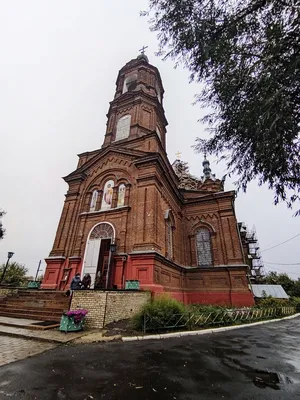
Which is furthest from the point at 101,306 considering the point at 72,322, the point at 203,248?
the point at 203,248

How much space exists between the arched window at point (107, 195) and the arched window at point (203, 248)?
356 inches

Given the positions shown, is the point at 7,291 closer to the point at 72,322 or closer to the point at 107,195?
the point at 72,322

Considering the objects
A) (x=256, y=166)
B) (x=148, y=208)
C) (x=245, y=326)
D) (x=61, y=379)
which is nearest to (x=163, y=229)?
(x=148, y=208)

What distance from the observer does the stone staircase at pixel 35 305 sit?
9215 mm

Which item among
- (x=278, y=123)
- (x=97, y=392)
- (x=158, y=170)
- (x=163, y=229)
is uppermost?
(x=158, y=170)

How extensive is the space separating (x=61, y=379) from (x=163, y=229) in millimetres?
10738

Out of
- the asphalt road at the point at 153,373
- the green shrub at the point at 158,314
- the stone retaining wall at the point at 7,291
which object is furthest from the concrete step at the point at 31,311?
the asphalt road at the point at 153,373

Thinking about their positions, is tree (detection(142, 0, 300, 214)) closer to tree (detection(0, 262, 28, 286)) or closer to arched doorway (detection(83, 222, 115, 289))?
arched doorway (detection(83, 222, 115, 289))

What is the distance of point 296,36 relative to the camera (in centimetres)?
425

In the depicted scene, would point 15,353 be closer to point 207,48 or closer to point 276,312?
point 207,48

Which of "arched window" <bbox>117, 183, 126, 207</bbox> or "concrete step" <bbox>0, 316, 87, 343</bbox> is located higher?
"arched window" <bbox>117, 183, 126, 207</bbox>

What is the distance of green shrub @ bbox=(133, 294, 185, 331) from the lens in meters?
7.50

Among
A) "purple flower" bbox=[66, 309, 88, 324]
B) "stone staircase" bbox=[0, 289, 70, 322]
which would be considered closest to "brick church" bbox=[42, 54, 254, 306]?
"stone staircase" bbox=[0, 289, 70, 322]

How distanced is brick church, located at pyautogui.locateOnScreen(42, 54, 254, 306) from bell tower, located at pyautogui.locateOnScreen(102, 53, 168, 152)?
0.11 m
